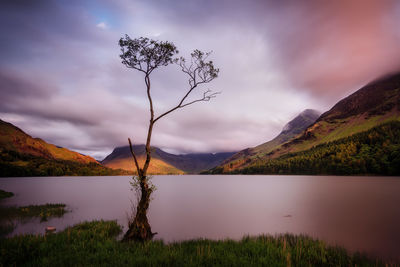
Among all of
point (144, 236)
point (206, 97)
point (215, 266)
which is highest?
point (206, 97)

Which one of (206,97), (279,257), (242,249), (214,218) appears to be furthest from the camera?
(214,218)

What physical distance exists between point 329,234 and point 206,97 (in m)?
22.2

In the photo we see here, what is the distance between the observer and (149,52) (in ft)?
62.7

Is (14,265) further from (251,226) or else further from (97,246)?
(251,226)

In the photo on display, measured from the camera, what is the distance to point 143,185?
17.3m

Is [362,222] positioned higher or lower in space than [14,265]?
lower

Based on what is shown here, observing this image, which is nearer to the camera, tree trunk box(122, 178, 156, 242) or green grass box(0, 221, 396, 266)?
green grass box(0, 221, 396, 266)

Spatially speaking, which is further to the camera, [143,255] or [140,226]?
[140,226]

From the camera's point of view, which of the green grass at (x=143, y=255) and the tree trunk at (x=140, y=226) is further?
the tree trunk at (x=140, y=226)

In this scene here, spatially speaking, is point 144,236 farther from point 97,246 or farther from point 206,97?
point 206,97

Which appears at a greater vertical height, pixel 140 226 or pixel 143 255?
pixel 140 226

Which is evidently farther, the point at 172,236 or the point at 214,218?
the point at 214,218

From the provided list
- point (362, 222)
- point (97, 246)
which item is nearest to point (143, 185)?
point (97, 246)

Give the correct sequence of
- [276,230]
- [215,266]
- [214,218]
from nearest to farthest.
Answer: [215,266], [276,230], [214,218]
